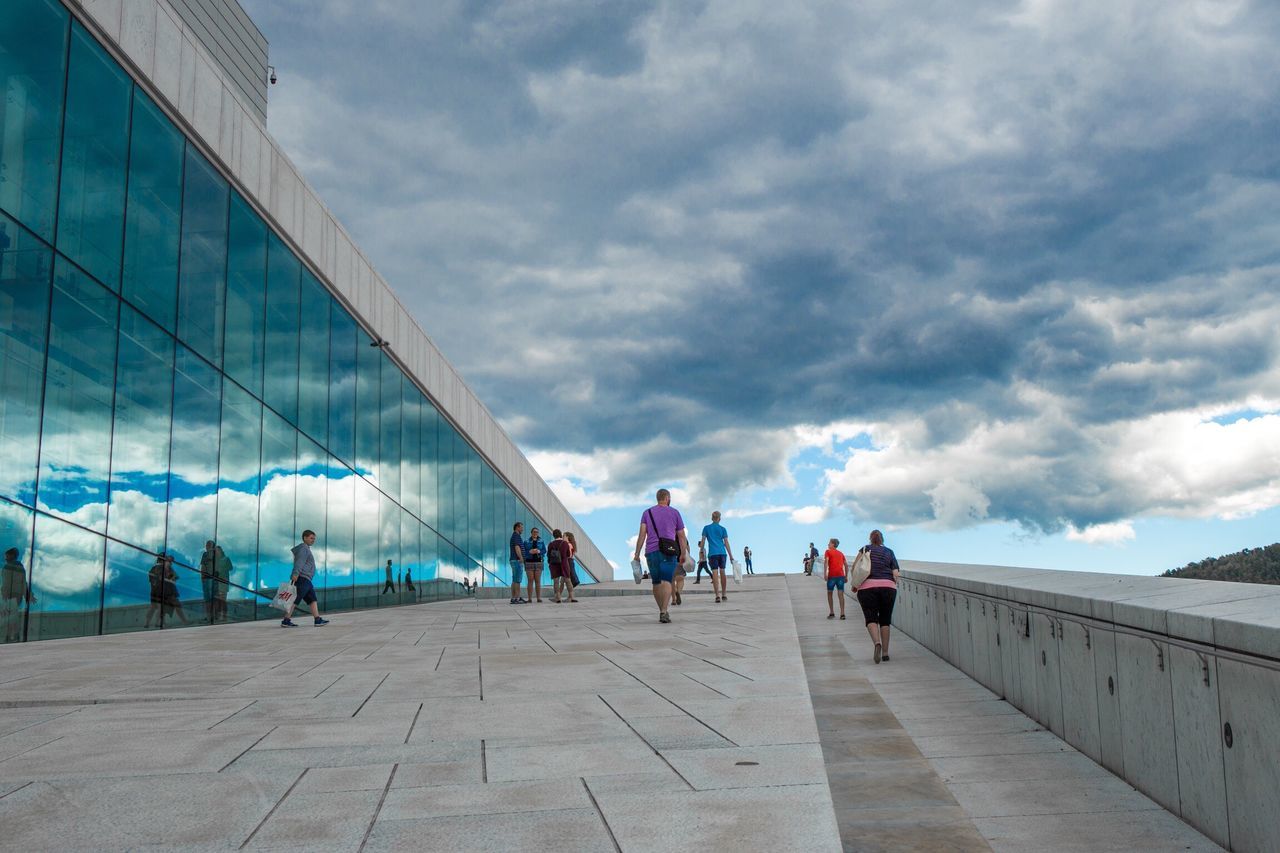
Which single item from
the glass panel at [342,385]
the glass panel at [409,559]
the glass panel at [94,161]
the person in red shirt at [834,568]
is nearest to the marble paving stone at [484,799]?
the glass panel at [94,161]

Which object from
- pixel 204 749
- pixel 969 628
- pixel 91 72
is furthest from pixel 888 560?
pixel 91 72

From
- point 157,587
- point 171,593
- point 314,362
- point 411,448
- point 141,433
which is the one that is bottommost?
point 171,593

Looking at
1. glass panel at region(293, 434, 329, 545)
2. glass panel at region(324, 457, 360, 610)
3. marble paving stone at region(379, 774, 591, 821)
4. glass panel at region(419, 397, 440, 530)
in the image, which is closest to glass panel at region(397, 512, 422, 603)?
glass panel at region(419, 397, 440, 530)

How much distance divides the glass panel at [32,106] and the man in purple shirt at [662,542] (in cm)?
888

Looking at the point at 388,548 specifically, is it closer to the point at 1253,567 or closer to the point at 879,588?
the point at 879,588

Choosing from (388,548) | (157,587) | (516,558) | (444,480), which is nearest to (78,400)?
(157,587)

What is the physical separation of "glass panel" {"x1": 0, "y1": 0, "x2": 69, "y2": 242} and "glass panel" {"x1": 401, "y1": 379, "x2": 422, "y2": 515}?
54.1 feet

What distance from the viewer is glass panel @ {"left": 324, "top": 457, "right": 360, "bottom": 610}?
23328mm

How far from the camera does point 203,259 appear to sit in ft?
57.9

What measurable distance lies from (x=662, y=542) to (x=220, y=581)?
340 inches

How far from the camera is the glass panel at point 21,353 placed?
12625 millimetres

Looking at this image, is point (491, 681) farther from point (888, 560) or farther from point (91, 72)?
point (91, 72)

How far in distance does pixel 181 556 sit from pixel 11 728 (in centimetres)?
1101

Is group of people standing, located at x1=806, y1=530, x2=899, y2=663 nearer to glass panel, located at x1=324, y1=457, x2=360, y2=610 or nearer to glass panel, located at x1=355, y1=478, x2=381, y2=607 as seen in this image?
glass panel, located at x1=324, y1=457, x2=360, y2=610
